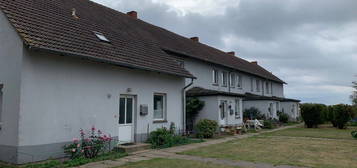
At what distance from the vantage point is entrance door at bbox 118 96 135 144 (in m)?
11.4

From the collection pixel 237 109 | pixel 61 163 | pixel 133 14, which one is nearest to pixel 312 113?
pixel 237 109

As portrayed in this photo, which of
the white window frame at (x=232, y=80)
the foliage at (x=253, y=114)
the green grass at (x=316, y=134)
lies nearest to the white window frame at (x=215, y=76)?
the white window frame at (x=232, y=80)

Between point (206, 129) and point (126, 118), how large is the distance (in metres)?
5.43

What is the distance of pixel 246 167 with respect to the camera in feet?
25.0

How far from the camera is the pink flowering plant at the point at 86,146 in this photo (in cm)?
869

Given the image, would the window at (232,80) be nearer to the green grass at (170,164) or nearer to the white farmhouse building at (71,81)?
the white farmhouse building at (71,81)

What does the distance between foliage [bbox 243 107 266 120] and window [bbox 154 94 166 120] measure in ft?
44.1

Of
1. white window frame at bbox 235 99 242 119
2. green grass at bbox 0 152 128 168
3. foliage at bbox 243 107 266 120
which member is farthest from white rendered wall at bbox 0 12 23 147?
foliage at bbox 243 107 266 120

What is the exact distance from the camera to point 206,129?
1538 cm

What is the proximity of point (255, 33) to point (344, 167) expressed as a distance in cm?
1435

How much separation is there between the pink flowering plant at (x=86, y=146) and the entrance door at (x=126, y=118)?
1693mm

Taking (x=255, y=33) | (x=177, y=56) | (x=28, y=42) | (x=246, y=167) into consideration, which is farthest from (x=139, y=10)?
(x=246, y=167)

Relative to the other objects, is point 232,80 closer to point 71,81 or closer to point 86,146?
point 71,81

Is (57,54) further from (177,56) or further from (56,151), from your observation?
(177,56)
